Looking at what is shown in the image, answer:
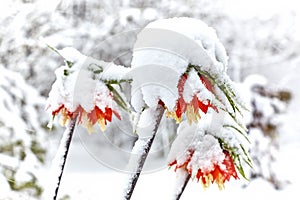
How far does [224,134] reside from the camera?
637mm

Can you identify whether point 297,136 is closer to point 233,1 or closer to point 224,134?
point 233,1

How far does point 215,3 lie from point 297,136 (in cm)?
80

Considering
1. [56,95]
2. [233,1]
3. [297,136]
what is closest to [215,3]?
[233,1]

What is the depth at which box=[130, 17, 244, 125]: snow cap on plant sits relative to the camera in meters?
0.55

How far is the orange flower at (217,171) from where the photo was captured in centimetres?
65

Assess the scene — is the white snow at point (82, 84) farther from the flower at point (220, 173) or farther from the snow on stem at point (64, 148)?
the flower at point (220, 173)

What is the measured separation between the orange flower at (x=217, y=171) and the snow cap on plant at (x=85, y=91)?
0.09m

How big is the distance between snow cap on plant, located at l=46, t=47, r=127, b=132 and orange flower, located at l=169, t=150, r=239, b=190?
0.31 ft

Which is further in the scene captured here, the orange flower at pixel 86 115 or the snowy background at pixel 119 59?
the snowy background at pixel 119 59

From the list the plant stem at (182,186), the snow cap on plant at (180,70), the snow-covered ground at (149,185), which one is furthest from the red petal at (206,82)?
the snow-covered ground at (149,185)

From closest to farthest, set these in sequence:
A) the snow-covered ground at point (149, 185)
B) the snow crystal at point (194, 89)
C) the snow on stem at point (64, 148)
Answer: the snow crystal at point (194, 89), the snow on stem at point (64, 148), the snow-covered ground at point (149, 185)

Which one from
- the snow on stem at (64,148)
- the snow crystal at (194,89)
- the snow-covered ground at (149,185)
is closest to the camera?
the snow crystal at (194,89)

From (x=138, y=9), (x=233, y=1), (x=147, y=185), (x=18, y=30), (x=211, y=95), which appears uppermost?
(x=233, y=1)

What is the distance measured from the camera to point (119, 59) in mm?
2549
